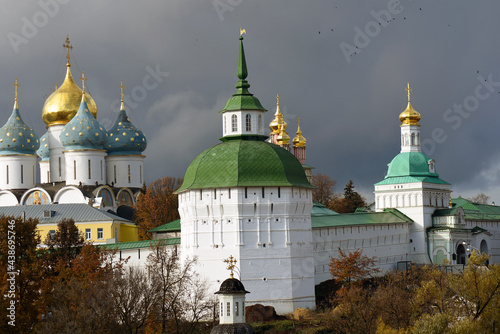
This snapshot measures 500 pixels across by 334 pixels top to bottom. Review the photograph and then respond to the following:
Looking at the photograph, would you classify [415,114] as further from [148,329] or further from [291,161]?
[148,329]

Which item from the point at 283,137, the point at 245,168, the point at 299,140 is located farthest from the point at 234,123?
the point at 299,140

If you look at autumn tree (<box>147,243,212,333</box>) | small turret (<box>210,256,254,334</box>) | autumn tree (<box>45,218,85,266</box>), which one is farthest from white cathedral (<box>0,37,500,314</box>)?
small turret (<box>210,256,254,334</box>)

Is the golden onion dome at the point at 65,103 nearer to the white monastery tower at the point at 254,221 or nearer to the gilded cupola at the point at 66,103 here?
the gilded cupola at the point at 66,103

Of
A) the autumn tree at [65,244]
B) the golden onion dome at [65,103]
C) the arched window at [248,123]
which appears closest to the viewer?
the autumn tree at [65,244]

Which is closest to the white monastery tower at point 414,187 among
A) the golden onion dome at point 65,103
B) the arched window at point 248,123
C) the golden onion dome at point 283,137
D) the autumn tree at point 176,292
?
the golden onion dome at point 283,137

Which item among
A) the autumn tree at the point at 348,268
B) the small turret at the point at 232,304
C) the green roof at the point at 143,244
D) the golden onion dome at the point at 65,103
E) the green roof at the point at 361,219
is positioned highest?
the golden onion dome at the point at 65,103

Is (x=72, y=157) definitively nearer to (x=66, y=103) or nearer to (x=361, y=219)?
(x=66, y=103)

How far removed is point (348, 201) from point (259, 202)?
36.9m

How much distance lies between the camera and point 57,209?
58.2 m

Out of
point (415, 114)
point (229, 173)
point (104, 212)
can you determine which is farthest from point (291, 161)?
point (415, 114)

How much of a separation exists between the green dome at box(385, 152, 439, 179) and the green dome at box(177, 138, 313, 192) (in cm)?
2146

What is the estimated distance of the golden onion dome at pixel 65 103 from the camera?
67312 millimetres

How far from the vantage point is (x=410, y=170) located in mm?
65750

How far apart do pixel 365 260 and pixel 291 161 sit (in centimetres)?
1032
